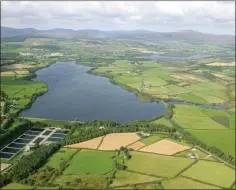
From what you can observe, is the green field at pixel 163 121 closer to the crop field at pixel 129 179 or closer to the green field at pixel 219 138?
the green field at pixel 219 138

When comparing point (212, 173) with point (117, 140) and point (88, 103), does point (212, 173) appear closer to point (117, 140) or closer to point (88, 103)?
point (117, 140)

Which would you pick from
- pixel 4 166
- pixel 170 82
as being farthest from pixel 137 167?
pixel 170 82

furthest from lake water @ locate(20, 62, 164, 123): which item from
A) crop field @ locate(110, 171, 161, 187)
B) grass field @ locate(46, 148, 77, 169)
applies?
crop field @ locate(110, 171, 161, 187)

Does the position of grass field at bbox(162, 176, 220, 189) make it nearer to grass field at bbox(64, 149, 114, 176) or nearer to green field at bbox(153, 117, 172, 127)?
grass field at bbox(64, 149, 114, 176)

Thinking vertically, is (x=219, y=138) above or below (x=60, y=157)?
above

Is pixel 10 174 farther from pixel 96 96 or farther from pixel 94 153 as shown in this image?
pixel 96 96

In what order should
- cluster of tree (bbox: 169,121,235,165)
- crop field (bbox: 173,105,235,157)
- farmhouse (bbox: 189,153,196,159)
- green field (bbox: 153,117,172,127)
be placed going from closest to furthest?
cluster of tree (bbox: 169,121,235,165) < farmhouse (bbox: 189,153,196,159) < crop field (bbox: 173,105,235,157) < green field (bbox: 153,117,172,127)

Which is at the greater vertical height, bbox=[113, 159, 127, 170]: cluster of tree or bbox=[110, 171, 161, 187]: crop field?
bbox=[113, 159, 127, 170]: cluster of tree
